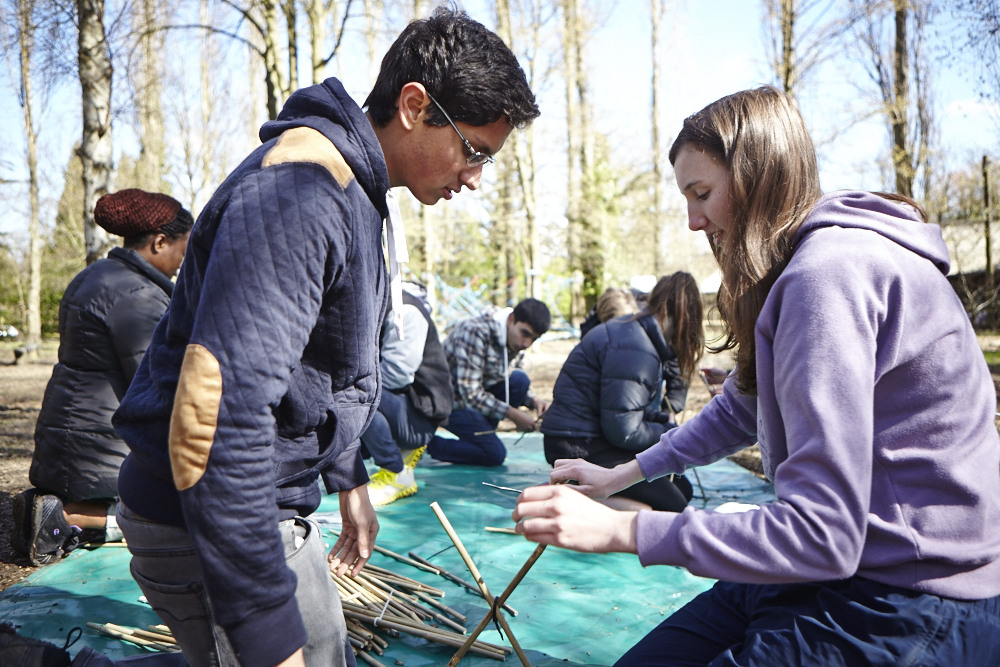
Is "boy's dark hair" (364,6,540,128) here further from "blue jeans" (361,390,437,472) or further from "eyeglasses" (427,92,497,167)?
"blue jeans" (361,390,437,472)

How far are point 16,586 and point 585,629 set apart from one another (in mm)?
2428

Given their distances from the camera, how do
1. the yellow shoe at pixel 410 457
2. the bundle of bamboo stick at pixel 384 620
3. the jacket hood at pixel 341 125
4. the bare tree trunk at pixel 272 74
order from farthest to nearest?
the bare tree trunk at pixel 272 74, the yellow shoe at pixel 410 457, the bundle of bamboo stick at pixel 384 620, the jacket hood at pixel 341 125

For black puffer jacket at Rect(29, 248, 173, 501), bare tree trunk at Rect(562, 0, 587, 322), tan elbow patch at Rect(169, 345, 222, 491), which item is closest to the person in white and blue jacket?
tan elbow patch at Rect(169, 345, 222, 491)

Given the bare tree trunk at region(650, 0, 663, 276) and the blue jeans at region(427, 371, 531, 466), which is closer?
the blue jeans at region(427, 371, 531, 466)

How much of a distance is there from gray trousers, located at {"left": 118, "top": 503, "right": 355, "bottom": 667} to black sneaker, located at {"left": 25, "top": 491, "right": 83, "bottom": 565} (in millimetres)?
2405

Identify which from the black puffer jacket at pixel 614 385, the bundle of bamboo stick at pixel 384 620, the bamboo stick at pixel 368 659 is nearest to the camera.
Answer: the bamboo stick at pixel 368 659

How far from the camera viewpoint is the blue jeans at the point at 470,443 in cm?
560

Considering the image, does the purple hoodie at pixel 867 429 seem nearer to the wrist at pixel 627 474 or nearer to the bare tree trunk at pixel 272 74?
the wrist at pixel 627 474

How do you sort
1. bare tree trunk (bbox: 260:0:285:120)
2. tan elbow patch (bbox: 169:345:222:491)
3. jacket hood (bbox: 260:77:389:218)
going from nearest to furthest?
tan elbow patch (bbox: 169:345:222:491), jacket hood (bbox: 260:77:389:218), bare tree trunk (bbox: 260:0:285:120)

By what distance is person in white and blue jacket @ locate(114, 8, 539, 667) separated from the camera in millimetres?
1124

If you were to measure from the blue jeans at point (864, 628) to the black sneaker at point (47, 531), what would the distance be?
3.22 meters

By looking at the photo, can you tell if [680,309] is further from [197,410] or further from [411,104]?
[197,410]

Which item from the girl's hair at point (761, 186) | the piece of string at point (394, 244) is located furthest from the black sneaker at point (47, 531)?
the girl's hair at point (761, 186)

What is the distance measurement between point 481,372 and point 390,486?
4.50 feet
